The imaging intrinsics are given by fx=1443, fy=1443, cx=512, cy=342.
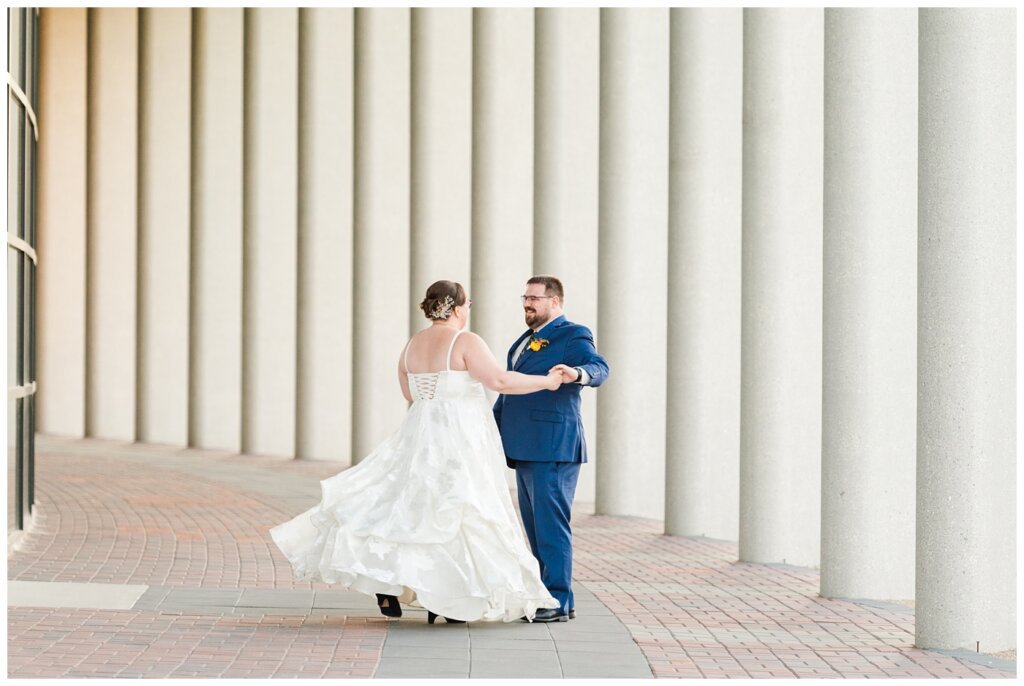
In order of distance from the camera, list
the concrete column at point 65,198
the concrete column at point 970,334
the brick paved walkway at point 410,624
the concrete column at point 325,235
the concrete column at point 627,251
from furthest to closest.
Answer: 1. the concrete column at point 65,198
2. the concrete column at point 325,235
3. the concrete column at point 627,251
4. the concrete column at point 970,334
5. the brick paved walkway at point 410,624

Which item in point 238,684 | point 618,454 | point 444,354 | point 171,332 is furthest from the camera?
point 171,332

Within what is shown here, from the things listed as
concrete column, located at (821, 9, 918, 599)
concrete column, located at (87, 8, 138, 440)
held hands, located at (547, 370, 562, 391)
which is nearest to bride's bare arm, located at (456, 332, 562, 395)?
held hands, located at (547, 370, 562, 391)

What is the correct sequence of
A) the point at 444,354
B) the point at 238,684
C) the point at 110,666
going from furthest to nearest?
1. the point at 444,354
2. the point at 110,666
3. the point at 238,684

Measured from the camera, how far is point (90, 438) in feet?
77.3

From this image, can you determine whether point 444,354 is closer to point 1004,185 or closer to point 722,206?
point 1004,185

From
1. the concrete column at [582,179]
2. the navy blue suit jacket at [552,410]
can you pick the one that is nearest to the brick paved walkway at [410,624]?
the navy blue suit jacket at [552,410]

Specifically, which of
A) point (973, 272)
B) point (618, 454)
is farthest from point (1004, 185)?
point (618, 454)

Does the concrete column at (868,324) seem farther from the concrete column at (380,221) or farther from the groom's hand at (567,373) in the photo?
the concrete column at (380,221)

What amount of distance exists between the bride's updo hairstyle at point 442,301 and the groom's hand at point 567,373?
0.61 meters

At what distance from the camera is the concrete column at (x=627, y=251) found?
13281 mm

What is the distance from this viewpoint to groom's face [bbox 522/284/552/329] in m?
7.57

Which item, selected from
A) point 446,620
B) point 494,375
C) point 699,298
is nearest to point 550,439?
point 494,375

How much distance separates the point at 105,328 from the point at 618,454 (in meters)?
13.2

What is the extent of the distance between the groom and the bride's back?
436 millimetres
